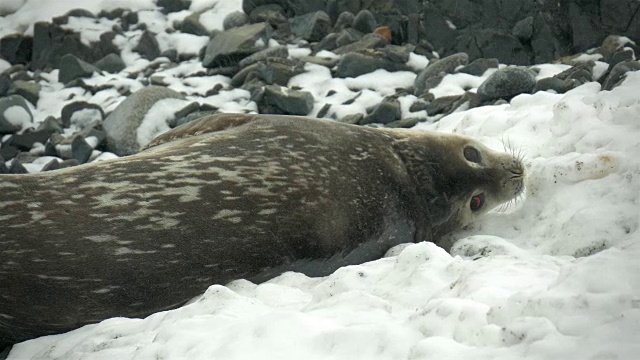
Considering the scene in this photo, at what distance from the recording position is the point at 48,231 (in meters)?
3.52

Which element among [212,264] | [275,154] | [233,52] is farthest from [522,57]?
[212,264]

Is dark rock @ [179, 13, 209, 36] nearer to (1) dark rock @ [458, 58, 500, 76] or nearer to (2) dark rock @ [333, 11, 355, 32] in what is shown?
(2) dark rock @ [333, 11, 355, 32]

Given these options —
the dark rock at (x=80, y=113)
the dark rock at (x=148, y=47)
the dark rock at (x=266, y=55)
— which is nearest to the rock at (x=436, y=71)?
the dark rock at (x=266, y=55)

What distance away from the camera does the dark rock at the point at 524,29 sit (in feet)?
29.7

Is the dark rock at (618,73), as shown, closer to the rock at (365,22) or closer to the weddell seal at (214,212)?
the weddell seal at (214,212)

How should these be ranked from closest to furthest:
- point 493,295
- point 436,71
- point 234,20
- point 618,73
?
point 493,295 → point 618,73 → point 436,71 → point 234,20

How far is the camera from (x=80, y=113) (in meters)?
8.24

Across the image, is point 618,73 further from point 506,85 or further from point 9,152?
point 9,152

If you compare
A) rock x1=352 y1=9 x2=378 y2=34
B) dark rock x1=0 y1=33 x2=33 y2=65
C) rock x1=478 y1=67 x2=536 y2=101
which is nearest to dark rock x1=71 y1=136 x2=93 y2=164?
dark rock x1=0 y1=33 x2=33 y2=65

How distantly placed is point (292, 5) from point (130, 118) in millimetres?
3419

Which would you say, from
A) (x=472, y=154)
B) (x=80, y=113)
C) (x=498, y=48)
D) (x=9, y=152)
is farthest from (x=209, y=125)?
(x=498, y=48)

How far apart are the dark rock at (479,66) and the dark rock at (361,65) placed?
0.64 m

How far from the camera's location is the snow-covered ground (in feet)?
7.58

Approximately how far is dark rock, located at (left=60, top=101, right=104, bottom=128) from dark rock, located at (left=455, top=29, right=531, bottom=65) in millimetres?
3906
